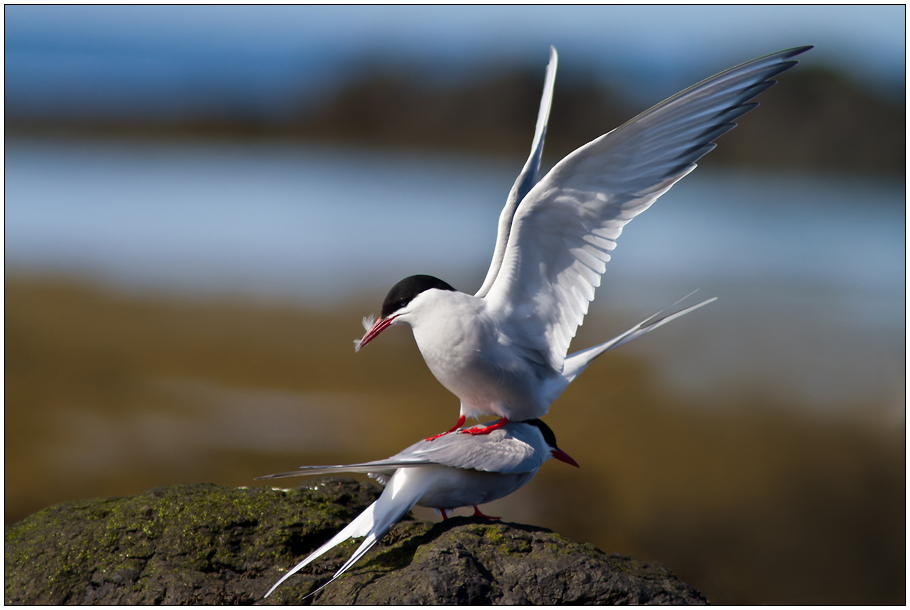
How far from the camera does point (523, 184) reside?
146 inches

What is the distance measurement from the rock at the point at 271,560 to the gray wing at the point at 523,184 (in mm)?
1277

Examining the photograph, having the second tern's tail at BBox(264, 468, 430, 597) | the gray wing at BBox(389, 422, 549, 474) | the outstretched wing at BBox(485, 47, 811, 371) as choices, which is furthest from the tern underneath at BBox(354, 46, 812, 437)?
the second tern's tail at BBox(264, 468, 430, 597)

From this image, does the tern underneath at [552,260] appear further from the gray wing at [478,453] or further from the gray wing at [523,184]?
the gray wing at [478,453]

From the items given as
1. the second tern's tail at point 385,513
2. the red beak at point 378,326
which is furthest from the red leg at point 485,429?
the red beak at point 378,326

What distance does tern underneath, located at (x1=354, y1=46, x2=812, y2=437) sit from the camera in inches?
119

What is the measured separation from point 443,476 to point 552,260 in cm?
118

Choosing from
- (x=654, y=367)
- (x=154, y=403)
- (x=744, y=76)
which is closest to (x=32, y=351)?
(x=154, y=403)

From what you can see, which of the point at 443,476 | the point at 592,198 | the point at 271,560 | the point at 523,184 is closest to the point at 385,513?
the point at 443,476

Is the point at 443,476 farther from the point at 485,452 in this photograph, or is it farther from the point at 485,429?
the point at 485,429

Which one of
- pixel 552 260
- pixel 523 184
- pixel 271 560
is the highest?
pixel 523 184

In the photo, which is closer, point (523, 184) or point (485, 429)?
point (485, 429)

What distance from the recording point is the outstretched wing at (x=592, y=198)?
300cm

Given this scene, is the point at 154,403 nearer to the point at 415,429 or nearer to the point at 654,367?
the point at 415,429

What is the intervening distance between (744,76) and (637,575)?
2.22 metres
